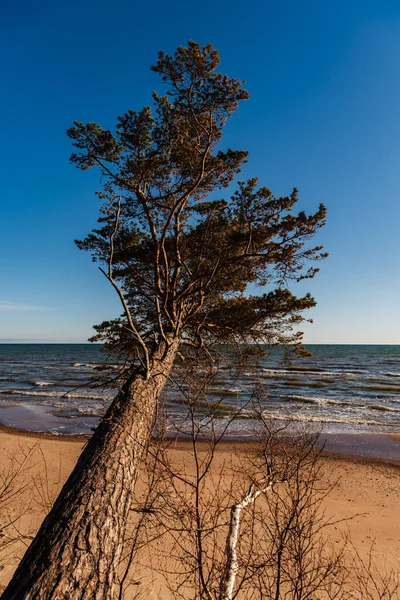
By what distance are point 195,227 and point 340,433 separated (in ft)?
31.5

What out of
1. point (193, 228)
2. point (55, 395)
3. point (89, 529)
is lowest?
point (55, 395)

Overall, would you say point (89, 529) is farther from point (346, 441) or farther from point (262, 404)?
point (262, 404)

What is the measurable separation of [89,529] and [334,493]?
7.23 meters

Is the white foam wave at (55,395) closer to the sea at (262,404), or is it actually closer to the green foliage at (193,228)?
the sea at (262,404)

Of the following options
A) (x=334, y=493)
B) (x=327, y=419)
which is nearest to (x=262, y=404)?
(x=327, y=419)

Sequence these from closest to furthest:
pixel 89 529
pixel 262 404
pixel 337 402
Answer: pixel 89 529, pixel 262 404, pixel 337 402

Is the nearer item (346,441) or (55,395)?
(346,441)

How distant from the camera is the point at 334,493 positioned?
784 centimetres

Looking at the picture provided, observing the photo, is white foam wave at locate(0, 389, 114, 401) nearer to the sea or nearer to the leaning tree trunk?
the sea

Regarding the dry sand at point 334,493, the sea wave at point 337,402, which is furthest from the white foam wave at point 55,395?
the sea wave at point 337,402

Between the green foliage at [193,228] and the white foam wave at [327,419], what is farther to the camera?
the white foam wave at [327,419]

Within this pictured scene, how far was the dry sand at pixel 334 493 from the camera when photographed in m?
5.21

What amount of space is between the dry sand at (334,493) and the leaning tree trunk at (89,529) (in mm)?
1903

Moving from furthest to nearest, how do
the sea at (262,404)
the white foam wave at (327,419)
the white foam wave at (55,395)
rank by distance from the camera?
the white foam wave at (55,395)
the white foam wave at (327,419)
the sea at (262,404)
